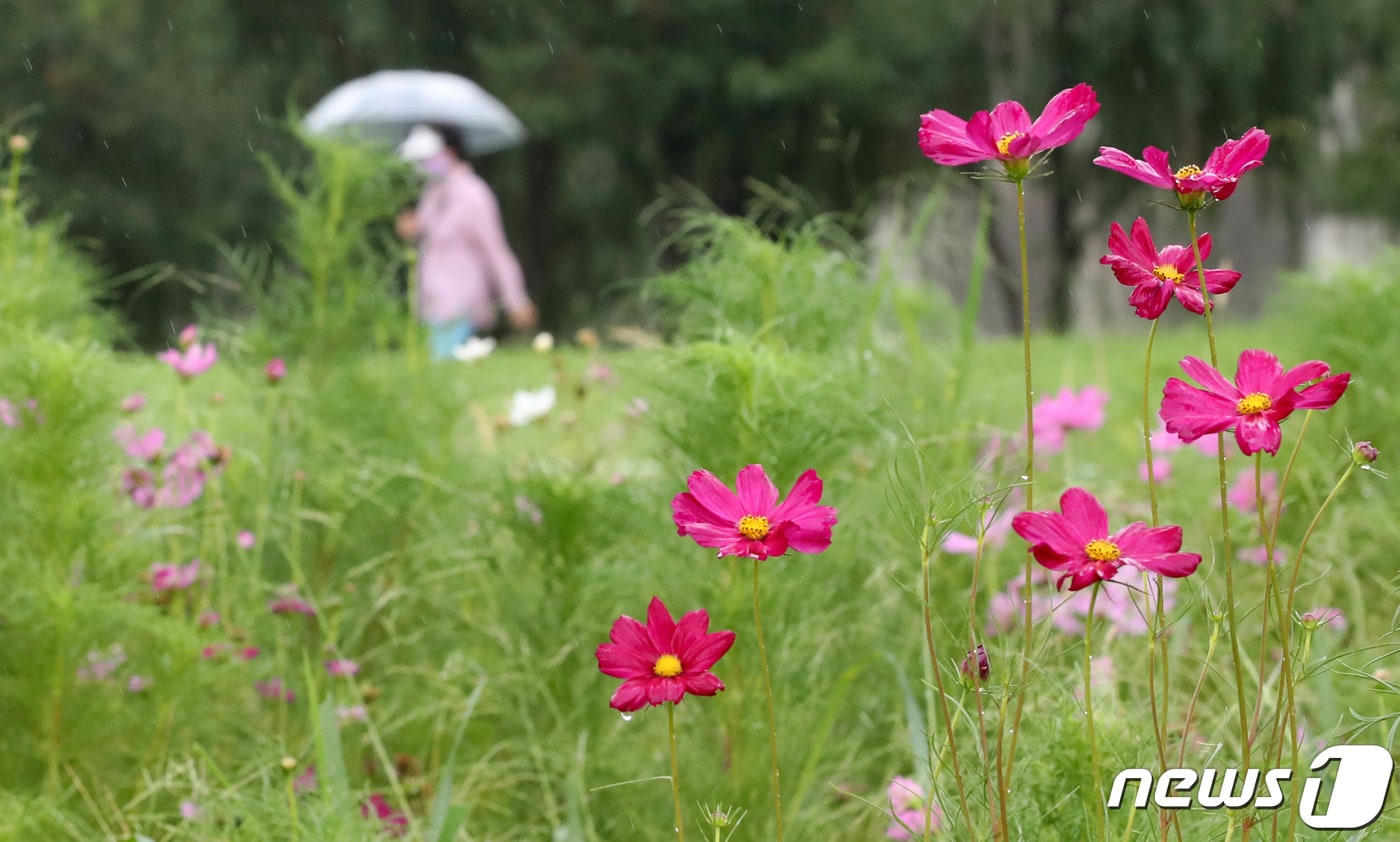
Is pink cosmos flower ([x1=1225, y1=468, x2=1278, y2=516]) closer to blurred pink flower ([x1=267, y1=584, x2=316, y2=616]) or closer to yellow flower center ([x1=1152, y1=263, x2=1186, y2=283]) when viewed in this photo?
blurred pink flower ([x1=267, y1=584, x2=316, y2=616])

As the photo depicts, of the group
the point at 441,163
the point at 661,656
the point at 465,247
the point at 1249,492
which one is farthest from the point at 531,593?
the point at 441,163

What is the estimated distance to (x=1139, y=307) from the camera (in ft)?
3.32

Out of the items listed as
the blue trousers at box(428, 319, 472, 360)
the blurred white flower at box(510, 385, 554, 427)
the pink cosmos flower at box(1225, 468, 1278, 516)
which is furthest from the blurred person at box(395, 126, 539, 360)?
the pink cosmos flower at box(1225, 468, 1278, 516)

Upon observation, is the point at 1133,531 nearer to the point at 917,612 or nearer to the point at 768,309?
the point at 768,309

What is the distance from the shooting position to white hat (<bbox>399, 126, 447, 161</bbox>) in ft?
9.35

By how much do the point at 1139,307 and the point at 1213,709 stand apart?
130 cm

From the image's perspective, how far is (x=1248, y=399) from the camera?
37.6 inches

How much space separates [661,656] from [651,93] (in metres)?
14.3

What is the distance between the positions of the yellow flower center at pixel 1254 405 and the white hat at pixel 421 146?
1.97 m

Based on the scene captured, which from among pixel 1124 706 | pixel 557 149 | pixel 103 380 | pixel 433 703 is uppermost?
pixel 103 380

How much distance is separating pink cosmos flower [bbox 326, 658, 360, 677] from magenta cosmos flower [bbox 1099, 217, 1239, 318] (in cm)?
134

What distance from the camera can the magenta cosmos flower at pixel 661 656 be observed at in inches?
38.5

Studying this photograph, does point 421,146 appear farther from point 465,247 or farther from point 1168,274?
point 1168,274

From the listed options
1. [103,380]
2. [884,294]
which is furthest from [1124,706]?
[103,380]
